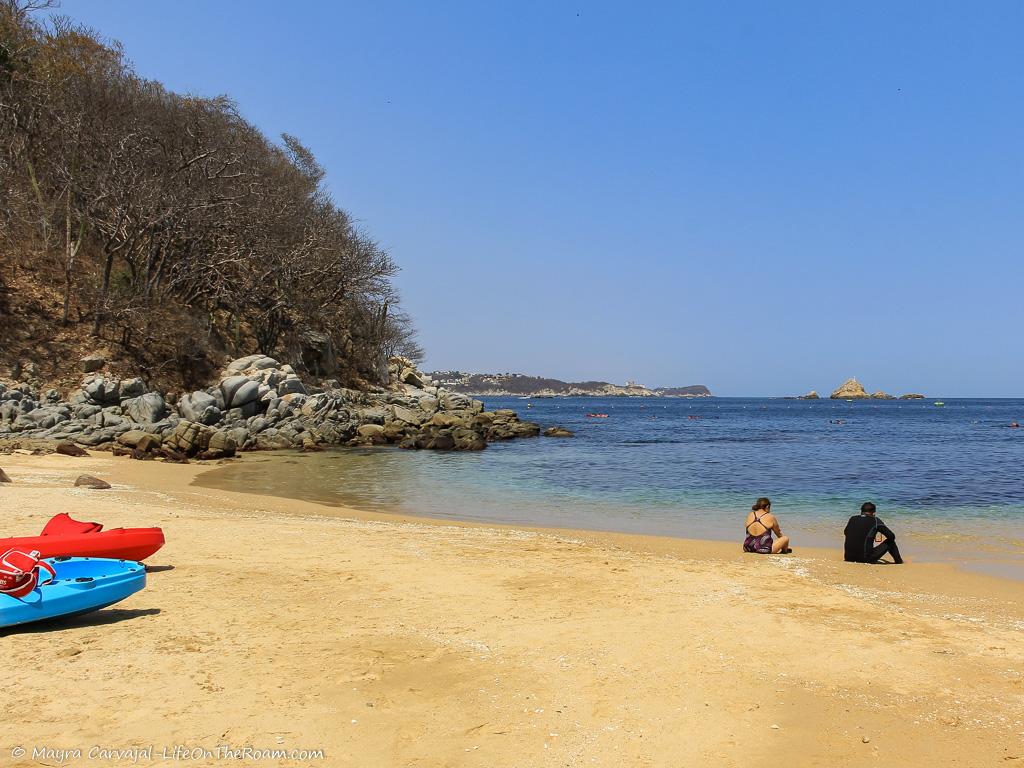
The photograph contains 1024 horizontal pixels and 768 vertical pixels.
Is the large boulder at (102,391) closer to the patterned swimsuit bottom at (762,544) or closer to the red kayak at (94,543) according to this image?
the red kayak at (94,543)

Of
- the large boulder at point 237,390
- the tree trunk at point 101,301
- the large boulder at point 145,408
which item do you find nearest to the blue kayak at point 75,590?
the large boulder at point 145,408

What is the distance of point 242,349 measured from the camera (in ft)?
137

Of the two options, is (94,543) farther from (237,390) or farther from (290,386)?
(290,386)

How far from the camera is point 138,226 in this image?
103 feet

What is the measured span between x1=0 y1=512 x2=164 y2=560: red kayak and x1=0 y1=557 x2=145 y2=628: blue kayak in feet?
2.02

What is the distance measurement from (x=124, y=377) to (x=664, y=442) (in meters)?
28.6

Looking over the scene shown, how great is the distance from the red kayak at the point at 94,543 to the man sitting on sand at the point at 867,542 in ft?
31.1

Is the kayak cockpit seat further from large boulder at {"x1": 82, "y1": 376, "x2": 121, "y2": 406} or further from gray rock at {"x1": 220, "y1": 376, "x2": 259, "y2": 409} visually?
gray rock at {"x1": 220, "y1": 376, "x2": 259, "y2": 409}

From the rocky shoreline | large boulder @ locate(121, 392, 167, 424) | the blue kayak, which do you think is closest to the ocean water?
the rocky shoreline

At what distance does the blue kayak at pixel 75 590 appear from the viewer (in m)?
5.89

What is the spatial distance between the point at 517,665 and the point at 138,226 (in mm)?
31640

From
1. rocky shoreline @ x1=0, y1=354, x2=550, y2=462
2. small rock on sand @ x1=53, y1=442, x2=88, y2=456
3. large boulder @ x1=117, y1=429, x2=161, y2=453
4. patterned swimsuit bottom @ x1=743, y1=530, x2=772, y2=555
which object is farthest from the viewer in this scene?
rocky shoreline @ x1=0, y1=354, x2=550, y2=462

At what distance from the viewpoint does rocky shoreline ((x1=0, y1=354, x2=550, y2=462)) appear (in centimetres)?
2353

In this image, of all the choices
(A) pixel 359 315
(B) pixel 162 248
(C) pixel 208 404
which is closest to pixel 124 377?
(C) pixel 208 404
